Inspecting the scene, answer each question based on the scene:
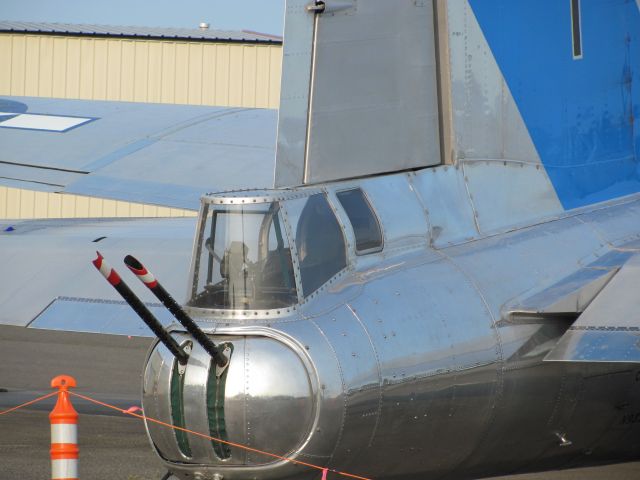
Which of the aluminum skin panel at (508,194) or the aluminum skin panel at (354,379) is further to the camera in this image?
the aluminum skin panel at (508,194)

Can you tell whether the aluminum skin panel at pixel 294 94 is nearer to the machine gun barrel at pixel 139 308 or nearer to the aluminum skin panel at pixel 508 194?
the aluminum skin panel at pixel 508 194

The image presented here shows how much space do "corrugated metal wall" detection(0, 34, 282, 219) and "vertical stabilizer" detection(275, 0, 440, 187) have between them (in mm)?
24606

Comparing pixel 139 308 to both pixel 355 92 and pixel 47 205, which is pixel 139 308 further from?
pixel 47 205

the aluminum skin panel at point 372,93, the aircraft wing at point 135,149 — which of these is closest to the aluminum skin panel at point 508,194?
the aluminum skin panel at point 372,93

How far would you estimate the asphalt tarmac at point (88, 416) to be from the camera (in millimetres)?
10930

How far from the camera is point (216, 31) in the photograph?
36.3 m

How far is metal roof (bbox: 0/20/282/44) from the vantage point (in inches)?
1309

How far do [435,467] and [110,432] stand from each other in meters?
5.90

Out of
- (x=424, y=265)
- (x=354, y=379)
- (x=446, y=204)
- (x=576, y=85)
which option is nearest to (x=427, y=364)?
(x=354, y=379)

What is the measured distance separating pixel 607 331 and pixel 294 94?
9.48 feet

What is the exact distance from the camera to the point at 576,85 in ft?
33.2

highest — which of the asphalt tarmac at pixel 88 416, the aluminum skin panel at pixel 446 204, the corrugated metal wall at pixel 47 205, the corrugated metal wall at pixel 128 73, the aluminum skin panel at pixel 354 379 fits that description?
the corrugated metal wall at pixel 128 73

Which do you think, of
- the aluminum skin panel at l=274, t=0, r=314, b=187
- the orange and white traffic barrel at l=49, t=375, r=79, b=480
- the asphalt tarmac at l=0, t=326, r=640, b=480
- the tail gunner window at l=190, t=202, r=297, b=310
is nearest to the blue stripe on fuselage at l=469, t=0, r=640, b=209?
the aluminum skin panel at l=274, t=0, r=314, b=187

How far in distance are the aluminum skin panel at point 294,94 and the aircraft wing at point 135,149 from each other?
553 centimetres
